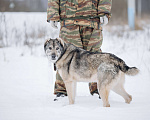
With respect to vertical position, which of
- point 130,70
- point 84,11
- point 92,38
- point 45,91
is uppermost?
point 84,11

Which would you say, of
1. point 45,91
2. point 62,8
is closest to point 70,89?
point 45,91

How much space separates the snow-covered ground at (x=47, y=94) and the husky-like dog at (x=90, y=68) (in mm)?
268

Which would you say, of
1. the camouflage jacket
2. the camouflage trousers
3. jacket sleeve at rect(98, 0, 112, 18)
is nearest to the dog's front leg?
the camouflage trousers

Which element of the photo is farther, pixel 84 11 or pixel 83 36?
pixel 83 36

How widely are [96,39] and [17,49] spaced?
526 cm

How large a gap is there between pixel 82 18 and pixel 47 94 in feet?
5.41

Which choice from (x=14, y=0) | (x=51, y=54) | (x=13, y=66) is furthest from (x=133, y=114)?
(x=14, y=0)

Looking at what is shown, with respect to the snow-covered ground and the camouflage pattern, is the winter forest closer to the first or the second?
the snow-covered ground

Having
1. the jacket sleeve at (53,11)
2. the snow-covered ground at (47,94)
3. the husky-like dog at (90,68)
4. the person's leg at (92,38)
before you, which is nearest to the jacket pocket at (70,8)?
the jacket sleeve at (53,11)

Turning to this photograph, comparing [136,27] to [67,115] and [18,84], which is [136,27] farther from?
[67,115]

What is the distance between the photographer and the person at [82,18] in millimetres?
3418

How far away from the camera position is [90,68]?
9.54ft

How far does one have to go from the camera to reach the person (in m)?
3.42

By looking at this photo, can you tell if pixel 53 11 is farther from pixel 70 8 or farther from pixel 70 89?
pixel 70 89
